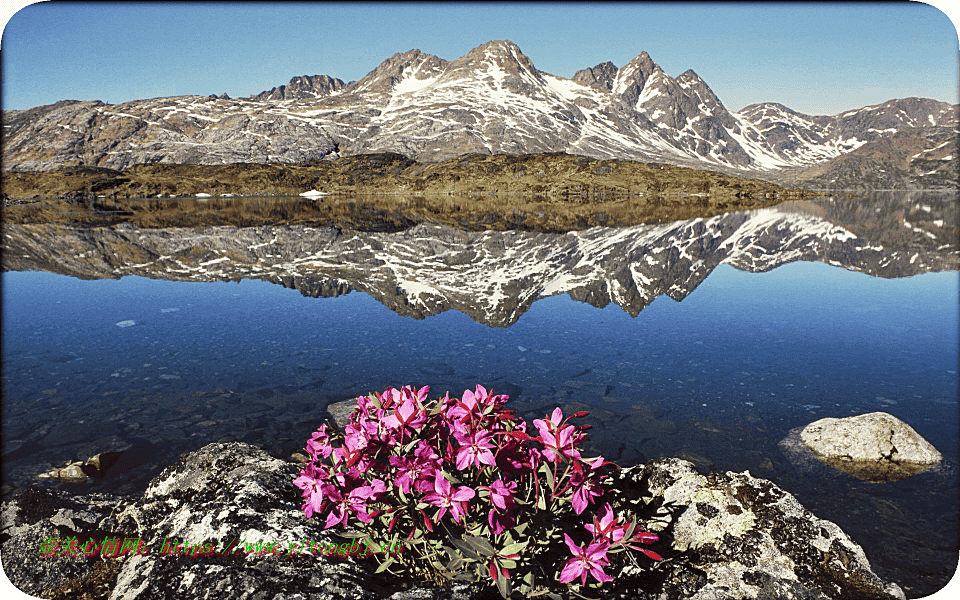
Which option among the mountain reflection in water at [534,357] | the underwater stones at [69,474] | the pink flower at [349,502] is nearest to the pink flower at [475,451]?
the pink flower at [349,502]

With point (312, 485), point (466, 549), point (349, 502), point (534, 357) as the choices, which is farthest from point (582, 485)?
point (534, 357)

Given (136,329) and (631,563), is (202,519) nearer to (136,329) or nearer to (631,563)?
(631,563)

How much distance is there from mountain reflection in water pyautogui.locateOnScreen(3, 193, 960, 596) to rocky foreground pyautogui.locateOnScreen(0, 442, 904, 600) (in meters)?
2.78

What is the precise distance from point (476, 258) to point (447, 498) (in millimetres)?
25981

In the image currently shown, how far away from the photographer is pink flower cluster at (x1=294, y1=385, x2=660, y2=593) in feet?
11.8

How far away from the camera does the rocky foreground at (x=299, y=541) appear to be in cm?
381

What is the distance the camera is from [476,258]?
29.4m

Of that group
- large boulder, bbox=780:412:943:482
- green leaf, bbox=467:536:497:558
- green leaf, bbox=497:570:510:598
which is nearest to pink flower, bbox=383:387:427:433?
green leaf, bbox=467:536:497:558

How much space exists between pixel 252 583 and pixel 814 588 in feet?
13.9

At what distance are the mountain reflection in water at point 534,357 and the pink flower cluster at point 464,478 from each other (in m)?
4.97

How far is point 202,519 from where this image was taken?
184 inches

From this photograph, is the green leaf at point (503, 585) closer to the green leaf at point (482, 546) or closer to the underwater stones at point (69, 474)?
the green leaf at point (482, 546)

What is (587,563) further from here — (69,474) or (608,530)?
(69,474)

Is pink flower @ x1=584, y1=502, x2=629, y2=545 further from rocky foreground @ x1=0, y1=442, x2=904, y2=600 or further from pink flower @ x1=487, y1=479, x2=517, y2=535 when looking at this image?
rocky foreground @ x1=0, y1=442, x2=904, y2=600
